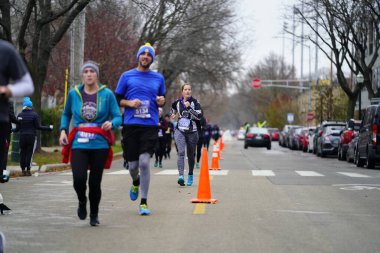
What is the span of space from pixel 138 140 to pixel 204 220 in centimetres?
130

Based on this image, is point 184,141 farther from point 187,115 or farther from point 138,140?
point 138,140

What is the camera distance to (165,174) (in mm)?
20125

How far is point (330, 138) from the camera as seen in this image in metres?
37.1

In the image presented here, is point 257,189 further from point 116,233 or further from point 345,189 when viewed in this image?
point 116,233

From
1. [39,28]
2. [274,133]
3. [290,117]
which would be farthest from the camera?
[274,133]

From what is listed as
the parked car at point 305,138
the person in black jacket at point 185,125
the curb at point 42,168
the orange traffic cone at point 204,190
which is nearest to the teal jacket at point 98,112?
the orange traffic cone at point 204,190

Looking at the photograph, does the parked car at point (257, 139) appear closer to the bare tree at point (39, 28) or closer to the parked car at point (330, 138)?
the parked car at point (330, 138)

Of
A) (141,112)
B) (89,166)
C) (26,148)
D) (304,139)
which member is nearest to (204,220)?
(141,112)

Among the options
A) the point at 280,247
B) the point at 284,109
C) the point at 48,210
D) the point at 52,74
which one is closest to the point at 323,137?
the point at 52,74

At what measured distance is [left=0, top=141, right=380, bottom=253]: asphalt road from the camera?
806 cm

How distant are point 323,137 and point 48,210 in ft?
90.1

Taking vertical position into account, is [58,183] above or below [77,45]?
below

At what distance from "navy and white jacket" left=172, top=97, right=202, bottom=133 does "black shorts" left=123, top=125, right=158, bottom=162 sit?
4.84 m

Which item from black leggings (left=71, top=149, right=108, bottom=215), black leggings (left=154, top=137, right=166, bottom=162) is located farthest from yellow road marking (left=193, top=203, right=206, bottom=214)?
black leggings (left=154, top=137, right=166, bottom=162)
